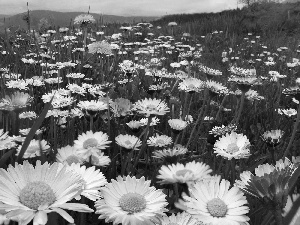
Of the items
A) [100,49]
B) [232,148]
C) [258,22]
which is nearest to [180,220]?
[232,148]

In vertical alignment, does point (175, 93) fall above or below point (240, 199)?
below

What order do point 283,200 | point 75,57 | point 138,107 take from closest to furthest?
point 283,200 → point 138,107 → point 75,57

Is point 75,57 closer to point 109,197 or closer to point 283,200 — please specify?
point 109,197

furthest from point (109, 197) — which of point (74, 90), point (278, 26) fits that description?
point (278, 26)

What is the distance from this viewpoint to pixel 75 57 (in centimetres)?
288

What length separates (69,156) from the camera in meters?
0.91

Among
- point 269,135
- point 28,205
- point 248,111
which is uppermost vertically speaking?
point 28,205

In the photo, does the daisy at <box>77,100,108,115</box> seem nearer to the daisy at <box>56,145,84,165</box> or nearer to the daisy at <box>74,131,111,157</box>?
the daisy at <box>74,131,111,157</box>

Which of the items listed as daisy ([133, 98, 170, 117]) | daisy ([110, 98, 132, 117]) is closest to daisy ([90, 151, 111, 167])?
daisy ([133, 98, 170, 117])

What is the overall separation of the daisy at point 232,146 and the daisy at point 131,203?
37cm

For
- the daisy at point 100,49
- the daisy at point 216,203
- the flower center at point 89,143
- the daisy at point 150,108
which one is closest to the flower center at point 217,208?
the daisy at point 216,203

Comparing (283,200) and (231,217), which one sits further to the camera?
(231,217)

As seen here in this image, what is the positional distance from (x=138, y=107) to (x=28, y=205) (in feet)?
2.38

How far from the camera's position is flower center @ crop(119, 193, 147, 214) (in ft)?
2.22
